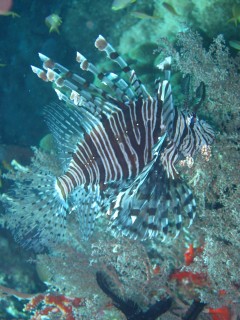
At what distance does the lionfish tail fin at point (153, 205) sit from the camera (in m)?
2.61

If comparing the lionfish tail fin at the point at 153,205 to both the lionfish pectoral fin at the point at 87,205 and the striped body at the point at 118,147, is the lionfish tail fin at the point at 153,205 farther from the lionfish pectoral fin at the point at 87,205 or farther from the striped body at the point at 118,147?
the lionfish pectoral fin at the point at 87,205

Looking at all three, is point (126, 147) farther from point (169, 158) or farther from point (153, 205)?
point (153, 205)

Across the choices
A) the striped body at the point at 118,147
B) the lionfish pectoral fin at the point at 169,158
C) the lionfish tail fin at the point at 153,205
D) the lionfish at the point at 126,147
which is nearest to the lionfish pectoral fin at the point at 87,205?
the lionfish at the point at 126,147

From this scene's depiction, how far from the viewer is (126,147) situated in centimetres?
274

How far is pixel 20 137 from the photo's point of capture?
30.7 ft

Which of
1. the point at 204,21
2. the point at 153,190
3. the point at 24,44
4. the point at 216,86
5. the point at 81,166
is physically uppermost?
the point at 24,44

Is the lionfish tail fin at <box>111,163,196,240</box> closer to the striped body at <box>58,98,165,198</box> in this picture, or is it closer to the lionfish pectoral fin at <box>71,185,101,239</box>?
the striped body at <box>58,98,165,198</box>

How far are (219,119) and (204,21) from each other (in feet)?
6.89

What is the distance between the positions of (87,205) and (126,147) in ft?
2.59

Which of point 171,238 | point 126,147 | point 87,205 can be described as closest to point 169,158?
point 126,147

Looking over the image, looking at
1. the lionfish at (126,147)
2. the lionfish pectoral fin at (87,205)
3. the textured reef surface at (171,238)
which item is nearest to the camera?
the lionfish at (126,147)

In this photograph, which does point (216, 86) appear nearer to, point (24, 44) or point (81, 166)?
point (81, 166)

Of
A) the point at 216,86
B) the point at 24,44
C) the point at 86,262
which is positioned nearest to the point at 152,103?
the point at 216,86

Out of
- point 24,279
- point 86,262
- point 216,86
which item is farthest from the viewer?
point 24,279
